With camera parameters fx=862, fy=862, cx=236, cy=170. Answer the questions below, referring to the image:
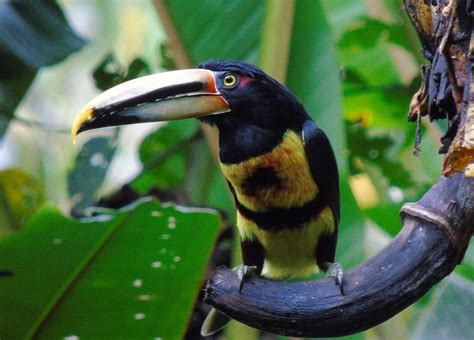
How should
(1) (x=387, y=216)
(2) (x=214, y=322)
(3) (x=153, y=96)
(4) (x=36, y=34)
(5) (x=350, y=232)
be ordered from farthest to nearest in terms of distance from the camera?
1. (4) (x=36, y=34)
2. (1) (x=387, y=216)
3. (5) (x=350, y=232)
4. (2) (x=214, y=322)
5. (3) (x=153, y=96)

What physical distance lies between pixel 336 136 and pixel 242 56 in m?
0.42

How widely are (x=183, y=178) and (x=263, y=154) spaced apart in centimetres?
110

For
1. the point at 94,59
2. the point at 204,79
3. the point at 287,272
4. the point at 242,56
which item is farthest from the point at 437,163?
the point at 94,59

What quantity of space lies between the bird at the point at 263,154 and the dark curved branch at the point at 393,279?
48 cm

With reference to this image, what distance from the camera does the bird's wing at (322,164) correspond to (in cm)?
174

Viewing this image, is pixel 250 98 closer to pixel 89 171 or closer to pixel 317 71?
pixel 317 71

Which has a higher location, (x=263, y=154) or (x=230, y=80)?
(x=230, y=80)

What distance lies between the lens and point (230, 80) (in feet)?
5.48

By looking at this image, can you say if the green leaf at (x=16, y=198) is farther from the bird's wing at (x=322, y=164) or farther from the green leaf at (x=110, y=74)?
the bird's wing at (x=322, y=164)

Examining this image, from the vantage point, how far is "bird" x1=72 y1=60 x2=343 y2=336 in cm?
161

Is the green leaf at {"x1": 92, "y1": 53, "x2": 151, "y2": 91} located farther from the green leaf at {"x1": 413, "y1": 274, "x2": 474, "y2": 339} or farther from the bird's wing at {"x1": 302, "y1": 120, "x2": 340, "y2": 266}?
the green leaf at {"x1": 413, "y1": 274, "x2": 474, "y2": 339}

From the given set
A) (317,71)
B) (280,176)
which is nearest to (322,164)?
(280,176)

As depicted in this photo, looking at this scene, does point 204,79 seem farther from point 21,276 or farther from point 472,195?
point 472,195

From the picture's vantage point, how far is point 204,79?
5.28ft
